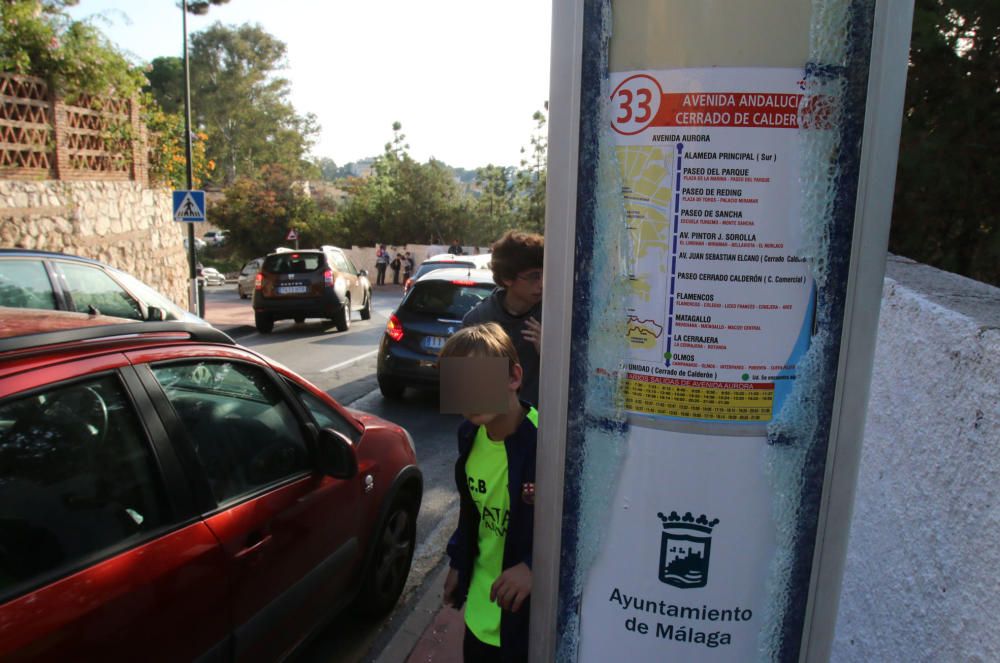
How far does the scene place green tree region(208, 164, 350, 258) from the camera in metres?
42.2

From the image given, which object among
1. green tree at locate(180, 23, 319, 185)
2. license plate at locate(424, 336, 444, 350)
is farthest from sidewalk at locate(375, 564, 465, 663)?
green tree at locate(180, 23, 319, 185)

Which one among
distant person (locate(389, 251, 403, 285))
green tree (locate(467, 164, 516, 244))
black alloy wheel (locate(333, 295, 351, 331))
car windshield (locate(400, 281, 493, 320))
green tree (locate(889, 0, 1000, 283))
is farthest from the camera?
green tree (locate(467, 164, 516, 244))

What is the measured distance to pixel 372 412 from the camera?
334 inches

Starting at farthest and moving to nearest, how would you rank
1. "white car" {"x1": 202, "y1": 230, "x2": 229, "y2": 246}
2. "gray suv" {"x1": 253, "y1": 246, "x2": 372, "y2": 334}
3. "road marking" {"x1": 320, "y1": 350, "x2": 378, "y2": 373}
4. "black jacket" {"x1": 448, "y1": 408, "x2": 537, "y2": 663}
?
"white car" {"x1": 202, "y1": 230, "x2": 229, "y2": 246} → "gray suv" {"x1": 253, "y1": 246, "x2": 372, "y2": 334} → "road marking" {"x1": 320, "y1": 350, "x2": 378, "y2": 373} → "black jacket" {"x1": 448, "y1": 408, "x2": 537, "y2": 663}

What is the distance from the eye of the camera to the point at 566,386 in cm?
154

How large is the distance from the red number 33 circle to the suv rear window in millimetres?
15480

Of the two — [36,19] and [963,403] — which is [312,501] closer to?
[963,403]

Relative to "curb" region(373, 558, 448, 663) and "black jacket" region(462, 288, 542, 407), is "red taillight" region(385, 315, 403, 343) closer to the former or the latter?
"curb" region(373, 558, 448, 663)

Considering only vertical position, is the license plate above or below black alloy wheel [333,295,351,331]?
above

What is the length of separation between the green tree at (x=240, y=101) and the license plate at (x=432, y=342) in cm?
5067

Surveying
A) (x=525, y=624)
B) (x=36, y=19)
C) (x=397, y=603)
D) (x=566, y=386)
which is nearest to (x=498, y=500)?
(x=525, y=624)

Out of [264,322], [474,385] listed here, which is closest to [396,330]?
[474,385]

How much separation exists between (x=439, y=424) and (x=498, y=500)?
5.95 m

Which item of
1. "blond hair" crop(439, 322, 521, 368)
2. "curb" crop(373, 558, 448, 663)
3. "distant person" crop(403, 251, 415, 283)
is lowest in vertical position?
"distant person" crop(403, 251, 415, 283)
